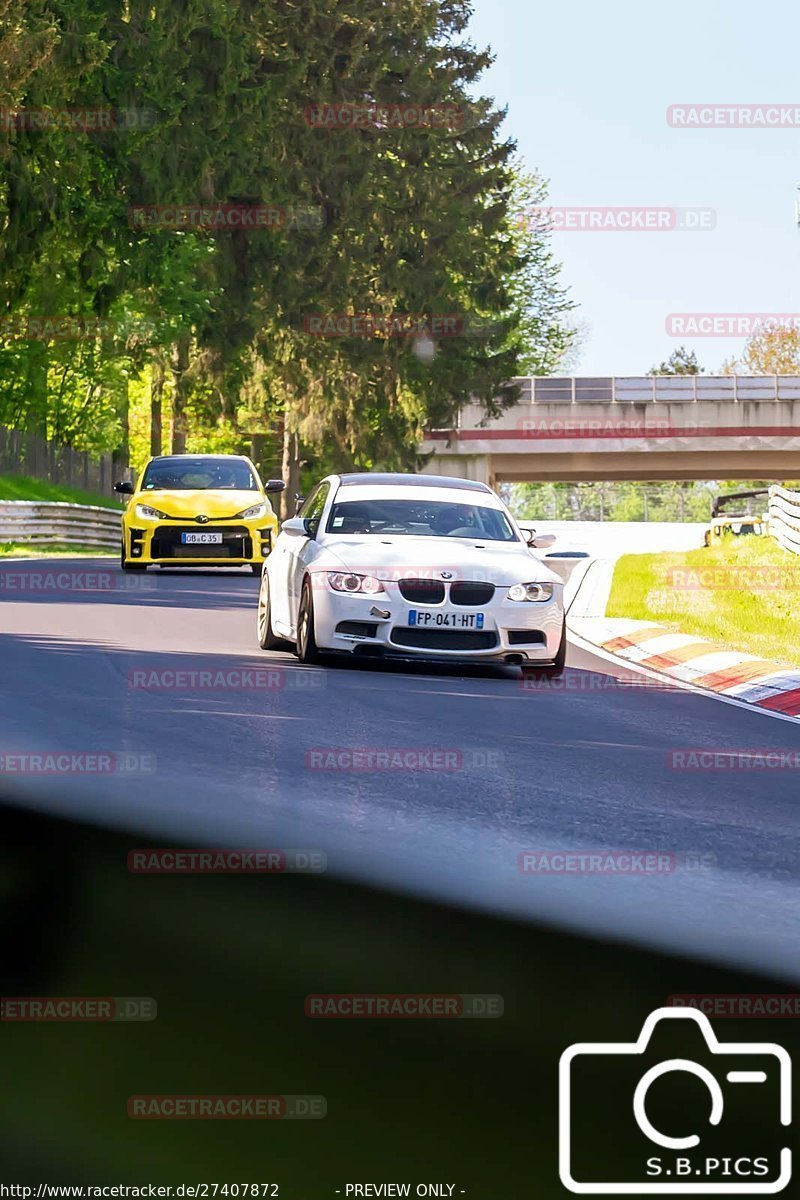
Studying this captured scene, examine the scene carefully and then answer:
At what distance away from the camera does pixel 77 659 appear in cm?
1478

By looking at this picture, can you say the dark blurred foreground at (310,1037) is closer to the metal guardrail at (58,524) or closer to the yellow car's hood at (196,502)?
the yellow car's hood at (196,502)

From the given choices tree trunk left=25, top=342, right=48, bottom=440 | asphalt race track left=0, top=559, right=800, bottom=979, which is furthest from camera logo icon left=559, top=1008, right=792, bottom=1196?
tree trunk left=25, top=342, right=48, bottom=440

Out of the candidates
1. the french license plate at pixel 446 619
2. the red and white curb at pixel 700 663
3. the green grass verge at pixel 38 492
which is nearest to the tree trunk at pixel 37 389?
the green grass verge at pixel 38 492

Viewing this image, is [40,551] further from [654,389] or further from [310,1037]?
[654,389]

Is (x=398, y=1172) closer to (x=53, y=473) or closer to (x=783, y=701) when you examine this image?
(x=783, y=701)

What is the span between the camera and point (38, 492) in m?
49.7

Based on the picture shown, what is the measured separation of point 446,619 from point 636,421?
64.9 metres

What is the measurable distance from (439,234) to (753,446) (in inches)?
998

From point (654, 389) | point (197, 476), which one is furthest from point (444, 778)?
point (654, 389)

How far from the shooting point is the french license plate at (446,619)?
14.7 metres

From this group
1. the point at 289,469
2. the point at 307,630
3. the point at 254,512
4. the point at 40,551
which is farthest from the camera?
the point at 289,469

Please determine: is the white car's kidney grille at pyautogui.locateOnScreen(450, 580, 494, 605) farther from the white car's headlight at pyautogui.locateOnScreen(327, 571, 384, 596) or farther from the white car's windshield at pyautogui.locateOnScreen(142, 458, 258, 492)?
the white car's windshield at pyautogui.locateOnScreen(142, 458, 258, 492)

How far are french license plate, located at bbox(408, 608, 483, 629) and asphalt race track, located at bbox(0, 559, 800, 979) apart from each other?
1.31 ft

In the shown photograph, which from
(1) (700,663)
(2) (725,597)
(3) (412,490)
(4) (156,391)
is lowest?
(2) (725,597)
